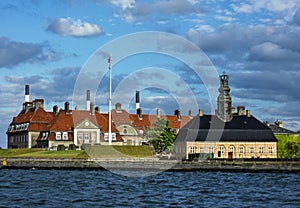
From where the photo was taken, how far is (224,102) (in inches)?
4473

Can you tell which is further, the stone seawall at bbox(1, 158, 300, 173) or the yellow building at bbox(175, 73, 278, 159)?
the yellow building at bbox(175, 73, 278, 159)

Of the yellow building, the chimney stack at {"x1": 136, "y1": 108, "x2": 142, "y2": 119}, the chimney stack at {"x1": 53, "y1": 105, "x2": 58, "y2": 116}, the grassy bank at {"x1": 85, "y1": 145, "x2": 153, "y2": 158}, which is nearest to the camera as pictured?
the grassy bank at {"x1": 85, "y1": 145, "x2": 153, "y2": 158}

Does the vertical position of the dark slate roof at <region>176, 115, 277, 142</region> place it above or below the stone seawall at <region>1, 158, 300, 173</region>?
above

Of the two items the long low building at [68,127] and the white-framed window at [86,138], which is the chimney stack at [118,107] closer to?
the long low building at [68,127]

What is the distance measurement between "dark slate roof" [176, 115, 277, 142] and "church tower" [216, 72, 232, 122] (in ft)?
4.45

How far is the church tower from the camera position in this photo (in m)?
110

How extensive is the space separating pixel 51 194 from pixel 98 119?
75134 mm

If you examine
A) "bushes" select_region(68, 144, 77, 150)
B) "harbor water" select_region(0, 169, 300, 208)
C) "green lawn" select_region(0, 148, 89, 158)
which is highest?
"bushes" select_region(68, 144, 77, 150)

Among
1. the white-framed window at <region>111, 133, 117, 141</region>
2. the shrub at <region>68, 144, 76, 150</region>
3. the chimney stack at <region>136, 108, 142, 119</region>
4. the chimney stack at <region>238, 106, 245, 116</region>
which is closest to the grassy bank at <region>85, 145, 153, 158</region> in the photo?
the shrub at <region>68, 144, 76, 150</region>

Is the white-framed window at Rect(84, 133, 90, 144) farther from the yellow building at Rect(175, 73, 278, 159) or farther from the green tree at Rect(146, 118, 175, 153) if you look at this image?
the yellow building at Rect(175, 73, 278, 159)

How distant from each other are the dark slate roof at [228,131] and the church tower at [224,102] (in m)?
1.35

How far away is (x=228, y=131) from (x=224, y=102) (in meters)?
9.95

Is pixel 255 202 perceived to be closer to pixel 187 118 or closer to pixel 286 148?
pixel 286 148

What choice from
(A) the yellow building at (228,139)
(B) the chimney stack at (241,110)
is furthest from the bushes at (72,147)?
(B) the chimney stack at (241,110)
